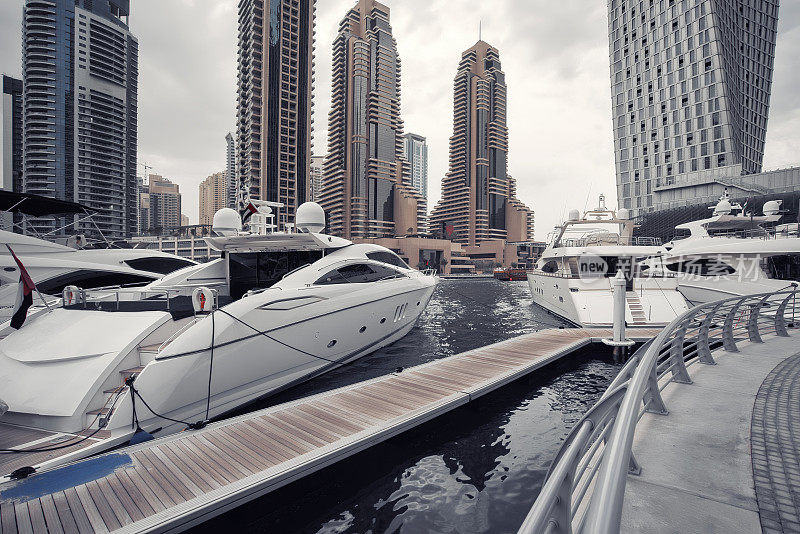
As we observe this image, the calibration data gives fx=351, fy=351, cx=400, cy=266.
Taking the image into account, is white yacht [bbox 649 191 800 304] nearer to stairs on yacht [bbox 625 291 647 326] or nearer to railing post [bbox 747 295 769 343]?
stairs on yacht [bbox 625 291 647 326]

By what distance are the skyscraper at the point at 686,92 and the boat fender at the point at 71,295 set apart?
239ft

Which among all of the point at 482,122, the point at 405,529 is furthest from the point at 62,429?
the point at 482,122

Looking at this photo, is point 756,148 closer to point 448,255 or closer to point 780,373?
point 448,255

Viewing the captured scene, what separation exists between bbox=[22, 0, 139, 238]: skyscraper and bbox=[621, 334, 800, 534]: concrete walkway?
12435 cm

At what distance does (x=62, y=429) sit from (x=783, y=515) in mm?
7587

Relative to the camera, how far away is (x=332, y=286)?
8258 mm

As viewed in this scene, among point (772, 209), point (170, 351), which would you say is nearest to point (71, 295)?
point (170, 351)

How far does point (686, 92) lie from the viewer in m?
59.4

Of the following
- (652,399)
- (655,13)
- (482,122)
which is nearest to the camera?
(652,399)

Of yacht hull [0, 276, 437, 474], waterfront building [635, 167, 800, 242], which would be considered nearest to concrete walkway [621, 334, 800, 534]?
yacht hull [0, 276, 437, 474]

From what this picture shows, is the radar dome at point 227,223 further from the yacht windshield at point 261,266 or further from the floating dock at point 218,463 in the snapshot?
the floating dock at point 218,463

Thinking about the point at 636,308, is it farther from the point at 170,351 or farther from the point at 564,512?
the point at 170,351

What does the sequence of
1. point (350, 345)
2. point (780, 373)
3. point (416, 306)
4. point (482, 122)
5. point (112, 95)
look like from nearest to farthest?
point (780, 373)
point (350, 345)
point (416, 306)
point (112, 95)
point (482, 122)

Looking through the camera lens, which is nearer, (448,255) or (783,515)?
(783,515)
